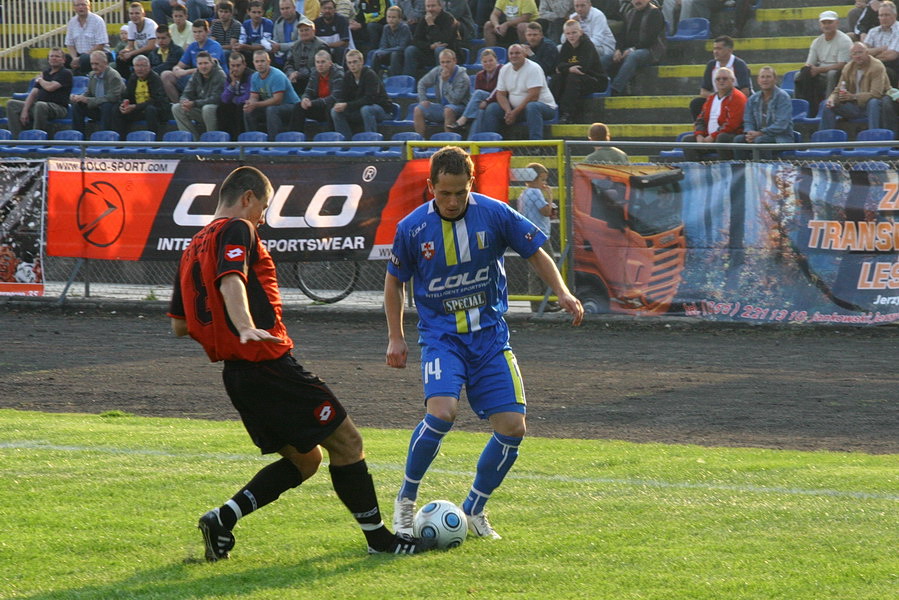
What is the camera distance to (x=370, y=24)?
21.8 m

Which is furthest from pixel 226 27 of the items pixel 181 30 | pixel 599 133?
pixel 599 133

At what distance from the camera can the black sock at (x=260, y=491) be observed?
5141 millimetres

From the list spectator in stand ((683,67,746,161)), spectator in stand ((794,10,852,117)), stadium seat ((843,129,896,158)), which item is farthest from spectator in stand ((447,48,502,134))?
stadium seat ((843,129,896,158))

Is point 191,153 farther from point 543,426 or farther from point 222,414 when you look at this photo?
point 543,426

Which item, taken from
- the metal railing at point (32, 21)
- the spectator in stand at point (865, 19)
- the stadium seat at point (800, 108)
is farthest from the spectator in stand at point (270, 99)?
the spectator in stand at point (865, 19)

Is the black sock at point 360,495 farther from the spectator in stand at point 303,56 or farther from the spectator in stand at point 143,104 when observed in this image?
the spectator in stand at point 143,104

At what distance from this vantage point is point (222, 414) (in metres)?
9.46

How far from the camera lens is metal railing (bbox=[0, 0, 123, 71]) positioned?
25766 millimetres

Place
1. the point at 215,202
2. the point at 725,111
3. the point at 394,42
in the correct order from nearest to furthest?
the point at 215,202, the point at 725,111, the point at 394,42

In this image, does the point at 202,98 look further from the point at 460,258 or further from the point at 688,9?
the point at 460,258

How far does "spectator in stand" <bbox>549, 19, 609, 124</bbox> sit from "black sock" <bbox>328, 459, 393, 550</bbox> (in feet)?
47.0

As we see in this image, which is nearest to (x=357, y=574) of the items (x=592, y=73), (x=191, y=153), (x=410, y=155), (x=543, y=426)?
(x=543, y=426)

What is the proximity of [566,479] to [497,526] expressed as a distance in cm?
117

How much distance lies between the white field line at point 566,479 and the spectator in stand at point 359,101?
11.5 metres
